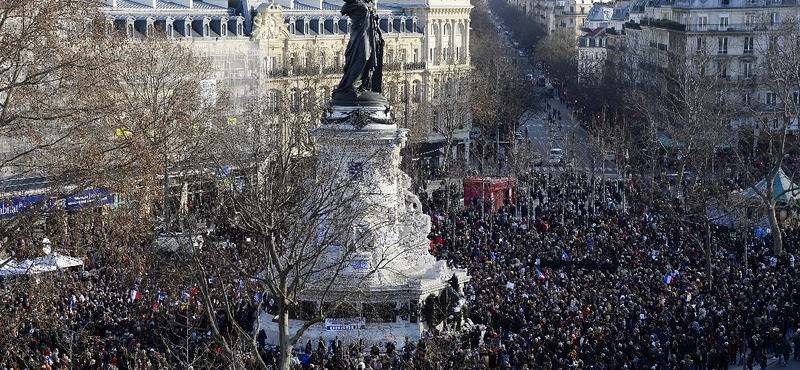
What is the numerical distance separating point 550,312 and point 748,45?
55.8m

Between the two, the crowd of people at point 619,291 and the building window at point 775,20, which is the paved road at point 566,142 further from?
the crowd of people at point 619,291

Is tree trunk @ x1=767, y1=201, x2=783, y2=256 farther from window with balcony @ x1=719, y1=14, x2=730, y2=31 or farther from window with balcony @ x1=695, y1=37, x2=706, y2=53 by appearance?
window with balcony @ x1=719, y1=14, x2=730, y2=31

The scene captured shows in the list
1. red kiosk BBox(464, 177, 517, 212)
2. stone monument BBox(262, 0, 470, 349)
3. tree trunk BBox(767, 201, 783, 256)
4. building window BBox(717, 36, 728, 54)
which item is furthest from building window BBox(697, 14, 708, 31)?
stone monument BBox(262, 0, 470, 349)

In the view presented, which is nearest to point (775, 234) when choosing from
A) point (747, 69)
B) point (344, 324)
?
point (344, 324)

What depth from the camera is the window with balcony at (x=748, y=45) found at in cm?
9153

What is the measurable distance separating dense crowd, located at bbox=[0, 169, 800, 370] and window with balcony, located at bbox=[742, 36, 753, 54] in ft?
124

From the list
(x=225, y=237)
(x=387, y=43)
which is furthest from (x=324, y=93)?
(x=225, y=237)

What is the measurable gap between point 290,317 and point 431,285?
4.04 m

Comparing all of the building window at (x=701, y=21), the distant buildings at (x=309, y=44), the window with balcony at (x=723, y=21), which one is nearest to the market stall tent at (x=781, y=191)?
the distant buildings at (x=309, y=44)

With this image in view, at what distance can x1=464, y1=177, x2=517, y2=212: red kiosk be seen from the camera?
6531cm

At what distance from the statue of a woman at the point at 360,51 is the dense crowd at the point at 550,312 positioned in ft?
21.8

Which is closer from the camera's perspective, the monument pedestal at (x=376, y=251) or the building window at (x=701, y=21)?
the monument pedestal at (x=376, y=251)

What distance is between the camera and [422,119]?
89938 millimetres

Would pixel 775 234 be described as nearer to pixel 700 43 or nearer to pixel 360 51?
pixel 360 51
